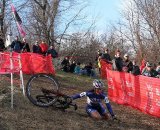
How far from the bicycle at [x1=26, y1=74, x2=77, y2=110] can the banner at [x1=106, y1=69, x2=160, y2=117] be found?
3.16 meters

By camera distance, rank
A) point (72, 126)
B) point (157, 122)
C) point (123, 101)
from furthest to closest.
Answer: point (123, 101), point (157, 122), point (72, 126)

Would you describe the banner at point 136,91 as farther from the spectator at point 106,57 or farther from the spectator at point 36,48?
the spectator at point 106,57

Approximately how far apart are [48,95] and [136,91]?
14.3 ft

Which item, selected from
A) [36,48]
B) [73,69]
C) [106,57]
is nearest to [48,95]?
[36,48]

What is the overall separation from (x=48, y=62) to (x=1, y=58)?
25.5 ft

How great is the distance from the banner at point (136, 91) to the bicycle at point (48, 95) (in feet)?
10.4

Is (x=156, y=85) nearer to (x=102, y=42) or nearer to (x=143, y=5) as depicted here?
(x=143, y=5)

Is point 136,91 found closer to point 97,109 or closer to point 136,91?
point 136,91

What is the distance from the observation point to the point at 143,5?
42.1 meters

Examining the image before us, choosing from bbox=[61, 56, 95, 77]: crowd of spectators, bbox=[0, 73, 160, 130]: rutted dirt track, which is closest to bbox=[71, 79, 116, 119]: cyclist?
bbox=[0, 73, 160, 130]: rutted dirt track

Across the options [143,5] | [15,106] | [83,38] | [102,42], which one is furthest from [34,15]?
[15,106]

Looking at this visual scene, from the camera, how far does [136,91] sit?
14.9m

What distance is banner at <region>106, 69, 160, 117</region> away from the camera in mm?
13406

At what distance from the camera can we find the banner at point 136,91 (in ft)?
44.0
